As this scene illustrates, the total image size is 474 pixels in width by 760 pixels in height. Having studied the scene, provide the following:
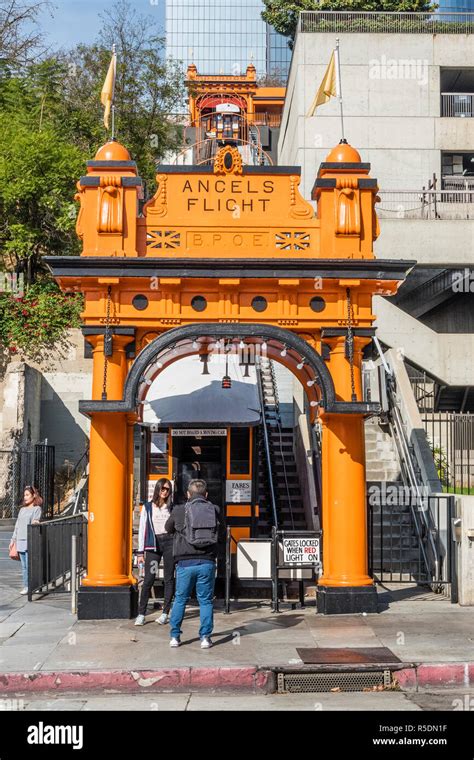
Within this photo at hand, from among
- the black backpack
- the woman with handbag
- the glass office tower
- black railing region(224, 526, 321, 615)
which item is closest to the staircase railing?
black railing region(224, 526, 321, 615)

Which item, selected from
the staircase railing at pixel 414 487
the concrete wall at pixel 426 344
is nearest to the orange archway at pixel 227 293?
the staircase railing at pixel 414 487

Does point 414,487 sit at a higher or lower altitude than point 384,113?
lower

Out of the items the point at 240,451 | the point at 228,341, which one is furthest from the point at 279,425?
the point at 228,341

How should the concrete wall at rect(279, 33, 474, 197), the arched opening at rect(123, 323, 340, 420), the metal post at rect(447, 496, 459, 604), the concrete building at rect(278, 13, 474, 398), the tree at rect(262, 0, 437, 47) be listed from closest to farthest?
the arched opening at rect(123, 323, 340, 420), the metal post at rect(447, 496, 459, 604), the concrete building at rect(278, 13, 474, 398), the concrete wall at rect(279, 33, 474, 197), the tree at rect(262, 0, 437, 47)

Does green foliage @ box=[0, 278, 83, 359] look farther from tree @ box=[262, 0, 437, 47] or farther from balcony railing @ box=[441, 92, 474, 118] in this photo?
tree @ box=[262, 0, 437, 47]

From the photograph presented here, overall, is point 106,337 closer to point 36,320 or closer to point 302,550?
point 302,550

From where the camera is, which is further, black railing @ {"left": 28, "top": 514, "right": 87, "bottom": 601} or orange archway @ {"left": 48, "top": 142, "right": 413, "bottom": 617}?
black railing @ {"left": 28, "top": 514, "right": 87, "bottom": 601}

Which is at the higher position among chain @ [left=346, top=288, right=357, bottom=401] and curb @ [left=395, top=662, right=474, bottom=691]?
chain @ [left=346, top=288, right=357, bottom=401]

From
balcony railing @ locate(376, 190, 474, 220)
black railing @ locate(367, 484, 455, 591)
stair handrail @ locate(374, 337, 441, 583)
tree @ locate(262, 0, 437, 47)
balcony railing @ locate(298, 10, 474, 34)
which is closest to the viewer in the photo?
black railing @ locate(367, 484, 455, 591)

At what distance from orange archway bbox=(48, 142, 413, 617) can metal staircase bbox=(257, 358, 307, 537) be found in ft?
18.0

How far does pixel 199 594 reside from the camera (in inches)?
448

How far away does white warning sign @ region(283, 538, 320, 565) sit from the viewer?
547 inches

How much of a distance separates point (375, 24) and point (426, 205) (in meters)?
6.90
